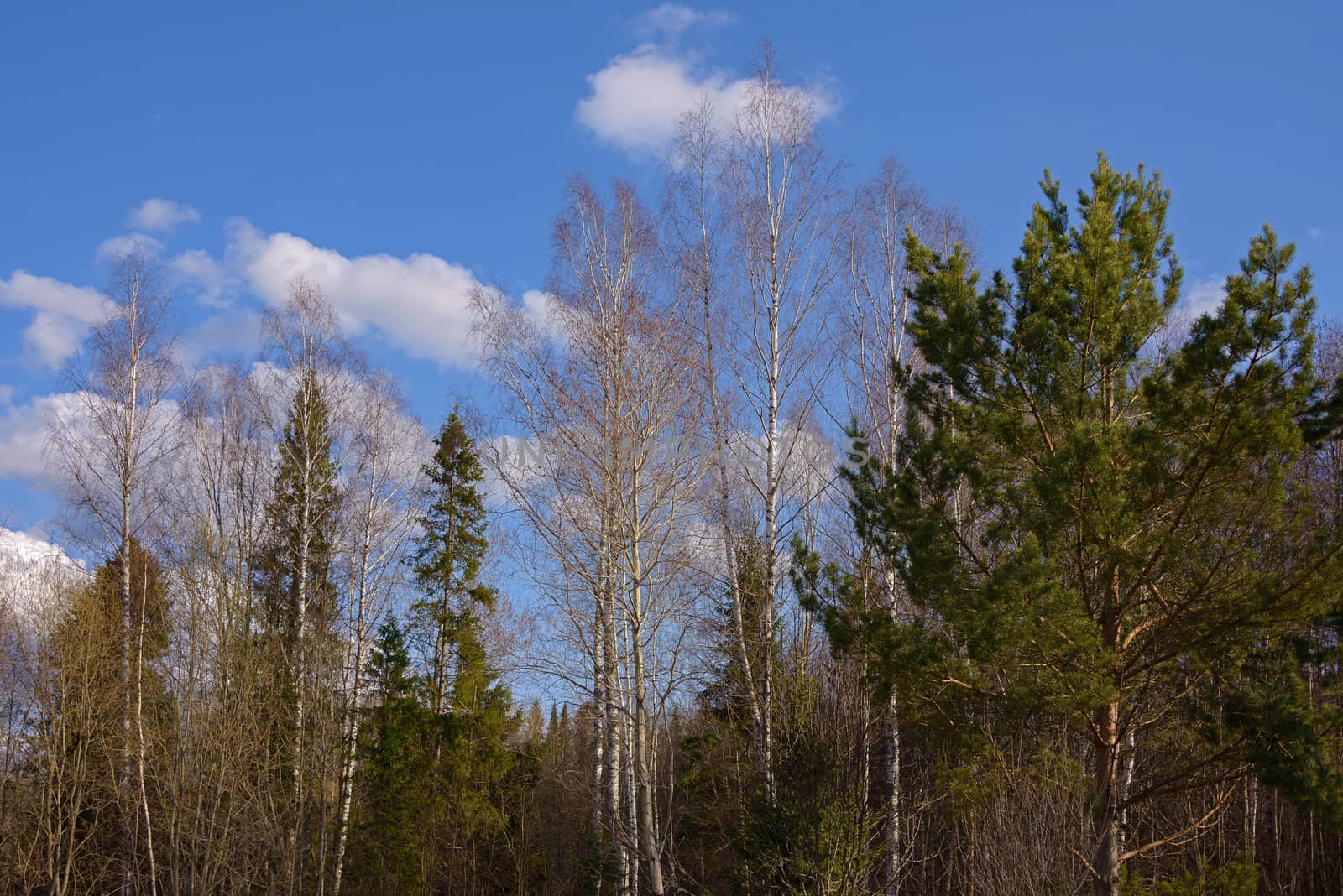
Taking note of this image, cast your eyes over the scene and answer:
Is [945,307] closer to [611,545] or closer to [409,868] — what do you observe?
[611,545]

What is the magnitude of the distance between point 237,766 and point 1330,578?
14.2 meters

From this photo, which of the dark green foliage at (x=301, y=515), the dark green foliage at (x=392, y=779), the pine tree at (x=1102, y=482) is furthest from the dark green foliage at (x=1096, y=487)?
the dark green foliage at (x=392, y=779)

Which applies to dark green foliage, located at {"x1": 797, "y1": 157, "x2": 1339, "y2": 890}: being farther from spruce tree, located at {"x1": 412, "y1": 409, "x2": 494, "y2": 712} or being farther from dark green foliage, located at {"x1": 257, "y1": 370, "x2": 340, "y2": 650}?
spruce tree, located at {"x1": 412, "y1": 409, "x2": 494, "y2": 712}

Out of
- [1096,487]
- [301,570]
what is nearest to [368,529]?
[301,570]

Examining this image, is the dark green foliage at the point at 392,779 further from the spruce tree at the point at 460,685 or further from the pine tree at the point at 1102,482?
the pine tree at the point at 1102,482

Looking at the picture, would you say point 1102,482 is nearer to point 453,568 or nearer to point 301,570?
point 301,570

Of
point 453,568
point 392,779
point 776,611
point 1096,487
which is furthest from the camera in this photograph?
point 453,568

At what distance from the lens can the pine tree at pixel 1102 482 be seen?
716 cm

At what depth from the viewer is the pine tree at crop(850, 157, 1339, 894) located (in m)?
7.16

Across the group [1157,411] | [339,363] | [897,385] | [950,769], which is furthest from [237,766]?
[1157,411]

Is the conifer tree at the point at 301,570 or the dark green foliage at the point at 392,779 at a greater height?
the conifer tree at the point at 301,570

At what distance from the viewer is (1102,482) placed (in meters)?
7.28

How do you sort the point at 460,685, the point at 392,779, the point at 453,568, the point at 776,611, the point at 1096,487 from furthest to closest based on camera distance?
the point at 453,568 < the point at 460,685 < the point at 392,779 < the point at 776,611 < the point at 1096,487

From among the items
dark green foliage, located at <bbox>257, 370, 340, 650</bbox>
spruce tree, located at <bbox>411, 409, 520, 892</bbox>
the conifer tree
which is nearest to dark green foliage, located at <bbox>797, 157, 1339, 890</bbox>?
the conifer tree
